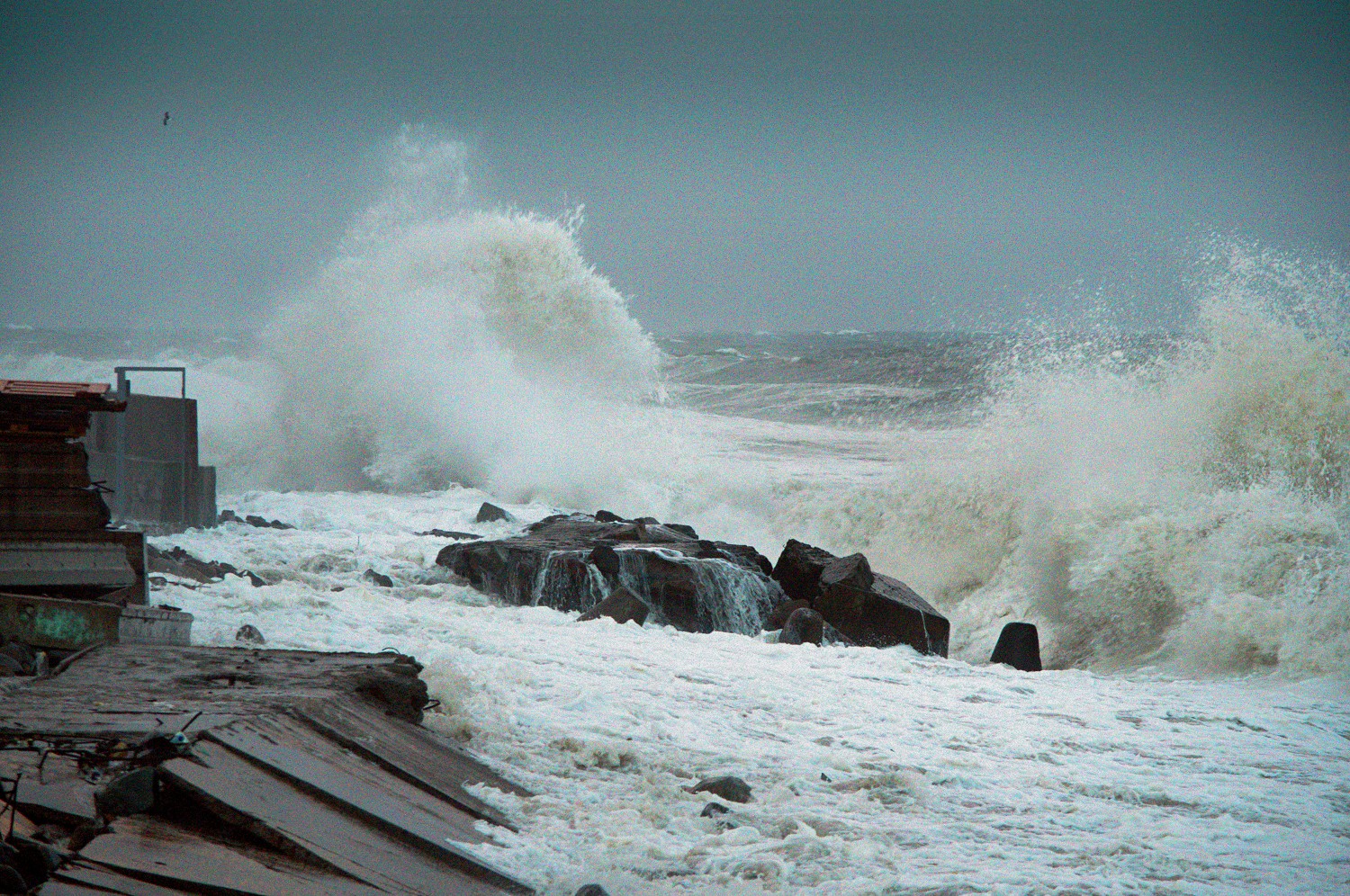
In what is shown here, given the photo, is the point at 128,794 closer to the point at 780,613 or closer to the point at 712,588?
the point at 712,588

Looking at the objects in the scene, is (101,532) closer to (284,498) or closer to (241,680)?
(241,680)

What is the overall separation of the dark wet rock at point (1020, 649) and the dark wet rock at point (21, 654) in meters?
7.61

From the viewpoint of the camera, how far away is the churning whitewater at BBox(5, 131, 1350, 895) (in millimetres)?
5262

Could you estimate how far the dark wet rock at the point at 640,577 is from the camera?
1082 centimetres

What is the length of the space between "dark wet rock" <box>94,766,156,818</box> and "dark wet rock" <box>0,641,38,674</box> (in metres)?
2.10

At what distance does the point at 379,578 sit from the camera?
36.6 ft

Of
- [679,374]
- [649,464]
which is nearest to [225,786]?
[649,464]

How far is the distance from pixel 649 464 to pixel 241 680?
15810 millimetres

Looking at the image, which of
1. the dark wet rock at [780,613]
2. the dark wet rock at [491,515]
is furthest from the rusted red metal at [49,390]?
the dark wet rock at [491,515]

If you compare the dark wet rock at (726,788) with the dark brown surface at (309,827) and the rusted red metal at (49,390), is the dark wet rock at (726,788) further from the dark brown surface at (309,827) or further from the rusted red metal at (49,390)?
the rusted red metal at (49,390)

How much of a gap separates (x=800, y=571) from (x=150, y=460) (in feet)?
22.5

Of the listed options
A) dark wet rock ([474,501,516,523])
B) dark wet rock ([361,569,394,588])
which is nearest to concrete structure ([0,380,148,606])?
dark wet rock ([361,569,394,588])

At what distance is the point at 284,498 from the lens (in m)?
17.5

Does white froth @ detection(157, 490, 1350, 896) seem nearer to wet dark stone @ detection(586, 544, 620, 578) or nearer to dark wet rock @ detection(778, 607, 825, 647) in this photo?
dark wet rock @ detection(778, 607, 825, 647)
